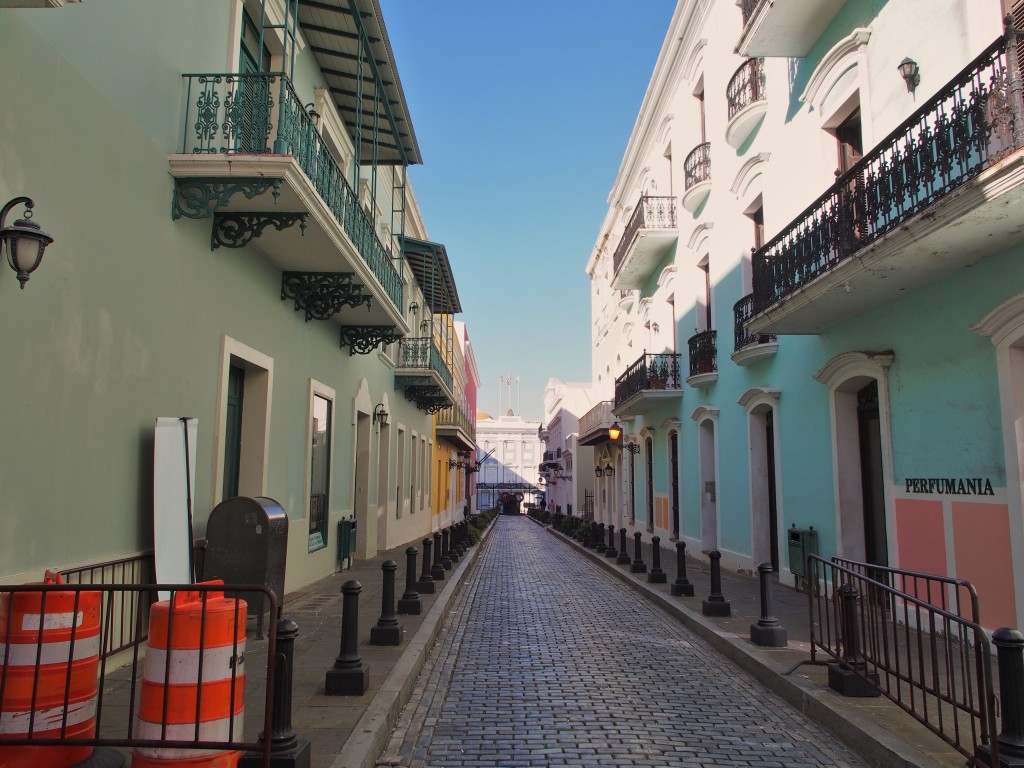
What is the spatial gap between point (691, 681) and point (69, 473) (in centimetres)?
536

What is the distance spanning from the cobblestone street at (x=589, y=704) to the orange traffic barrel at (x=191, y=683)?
128 cm

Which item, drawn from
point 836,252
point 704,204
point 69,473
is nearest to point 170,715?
point 69,473

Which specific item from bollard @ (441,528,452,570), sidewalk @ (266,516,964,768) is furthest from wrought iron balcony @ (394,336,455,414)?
sidewalk @ (266,516,964,768)

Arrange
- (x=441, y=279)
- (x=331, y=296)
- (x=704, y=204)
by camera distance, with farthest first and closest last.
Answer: (x=441, y=279), (x=704, y=204), (x=331, y=296)

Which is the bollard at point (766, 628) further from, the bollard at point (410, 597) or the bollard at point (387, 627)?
the bollard at point (410, 597)

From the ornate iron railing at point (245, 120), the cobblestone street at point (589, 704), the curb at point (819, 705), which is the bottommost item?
the cobblestone street at point (589, 704)

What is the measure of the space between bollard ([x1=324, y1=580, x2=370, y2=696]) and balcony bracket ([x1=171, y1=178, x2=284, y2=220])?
12.6 ft

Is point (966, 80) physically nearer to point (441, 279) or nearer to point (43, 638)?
point (43, 638)

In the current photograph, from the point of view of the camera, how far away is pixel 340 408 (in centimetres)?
1362

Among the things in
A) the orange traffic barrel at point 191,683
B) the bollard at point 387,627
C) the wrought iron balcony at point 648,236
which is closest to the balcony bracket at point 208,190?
the bollard at point 387,627

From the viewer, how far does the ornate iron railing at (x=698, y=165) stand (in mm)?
16047

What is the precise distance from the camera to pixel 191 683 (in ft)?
12.0

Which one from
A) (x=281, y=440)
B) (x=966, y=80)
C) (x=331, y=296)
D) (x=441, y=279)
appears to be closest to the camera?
(x=966, y=80)

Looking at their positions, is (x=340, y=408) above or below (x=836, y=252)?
below
